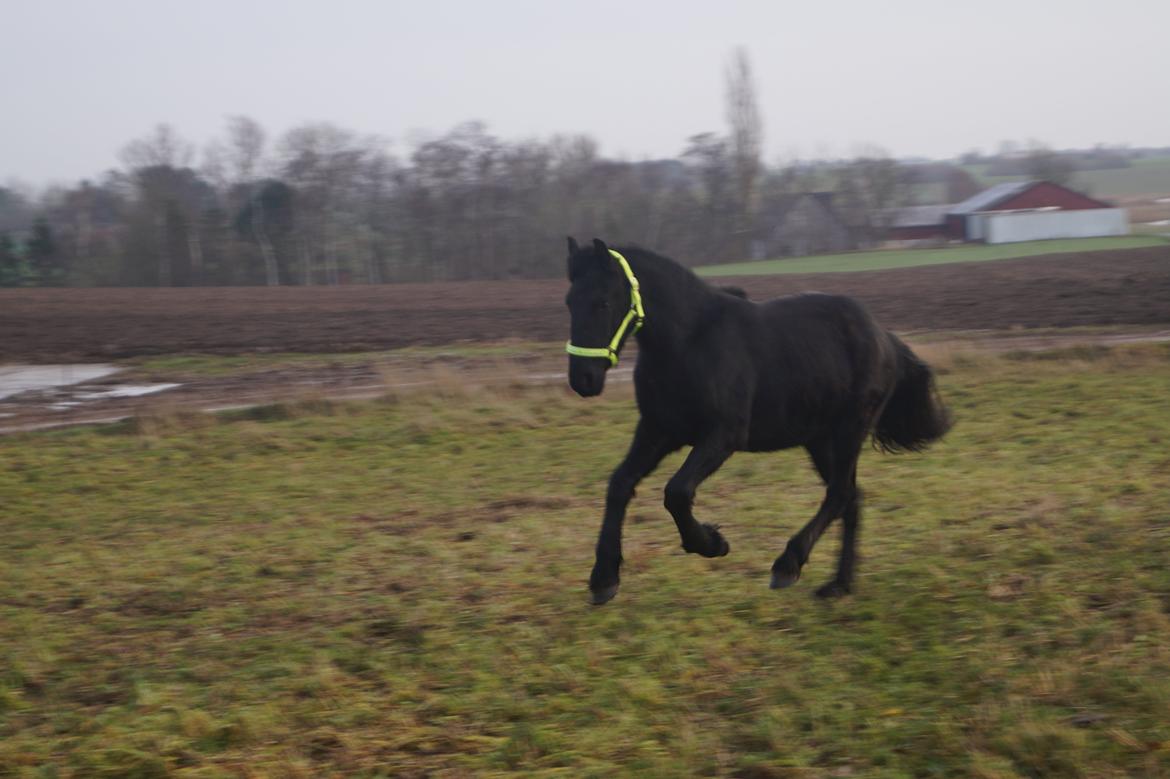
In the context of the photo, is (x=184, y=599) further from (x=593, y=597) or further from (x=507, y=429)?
(x=507, y=429)

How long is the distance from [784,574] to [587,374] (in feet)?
5.93

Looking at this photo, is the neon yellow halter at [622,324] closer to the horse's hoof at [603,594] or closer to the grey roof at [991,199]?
the horse's hoof at [603,594]

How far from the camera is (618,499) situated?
6.13 metres

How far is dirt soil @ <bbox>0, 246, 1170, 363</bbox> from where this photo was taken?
26.3 m

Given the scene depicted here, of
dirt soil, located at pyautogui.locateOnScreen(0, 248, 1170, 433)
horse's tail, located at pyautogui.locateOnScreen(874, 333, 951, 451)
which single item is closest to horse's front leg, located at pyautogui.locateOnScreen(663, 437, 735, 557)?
horse's tail, located at pyautogui.locateOnScreen(874, 333, 951, 451)

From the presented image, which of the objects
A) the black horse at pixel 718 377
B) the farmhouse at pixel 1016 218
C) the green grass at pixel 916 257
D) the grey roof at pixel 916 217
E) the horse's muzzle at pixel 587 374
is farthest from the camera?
the grey roof at pixel 916 217

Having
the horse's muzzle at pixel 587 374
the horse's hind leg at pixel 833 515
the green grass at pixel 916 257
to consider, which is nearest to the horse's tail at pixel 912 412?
the horse's hind leg at pixel 833 515

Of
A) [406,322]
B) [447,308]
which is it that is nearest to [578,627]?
[406,322]

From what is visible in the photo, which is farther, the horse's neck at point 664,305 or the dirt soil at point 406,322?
the dirt soil at point 406,322

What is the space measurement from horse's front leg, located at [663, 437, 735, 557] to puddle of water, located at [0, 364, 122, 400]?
16.0 meters

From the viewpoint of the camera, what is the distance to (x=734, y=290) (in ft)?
21.7

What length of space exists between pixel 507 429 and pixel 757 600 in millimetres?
7690

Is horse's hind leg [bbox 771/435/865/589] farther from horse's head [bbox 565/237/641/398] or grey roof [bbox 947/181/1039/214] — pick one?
grey roof [bbox 947/181/1039/214]

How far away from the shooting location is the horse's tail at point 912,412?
7188mm
